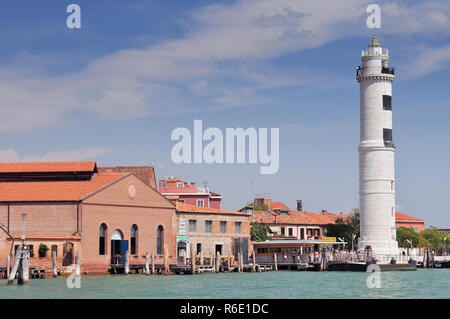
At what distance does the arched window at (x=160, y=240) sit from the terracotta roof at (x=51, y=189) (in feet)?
18.7

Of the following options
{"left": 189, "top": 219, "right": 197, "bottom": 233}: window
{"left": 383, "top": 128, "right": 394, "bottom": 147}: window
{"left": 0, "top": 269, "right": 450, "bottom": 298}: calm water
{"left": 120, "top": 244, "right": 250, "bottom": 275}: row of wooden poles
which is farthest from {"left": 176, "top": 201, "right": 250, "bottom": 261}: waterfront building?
{"left": 0, "top": 269, "right": 450, "bottom": 298}: calm water

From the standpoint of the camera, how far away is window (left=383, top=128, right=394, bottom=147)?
60.0 meters

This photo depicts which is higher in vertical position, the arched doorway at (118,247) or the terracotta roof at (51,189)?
the terracotta roof at (51,189)

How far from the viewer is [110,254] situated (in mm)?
51438

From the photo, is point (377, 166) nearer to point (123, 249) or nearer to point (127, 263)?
point (123, 249)

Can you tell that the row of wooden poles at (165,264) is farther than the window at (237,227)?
No

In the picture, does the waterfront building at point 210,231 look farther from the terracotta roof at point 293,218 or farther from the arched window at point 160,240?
the terracotta roof at point 293,218

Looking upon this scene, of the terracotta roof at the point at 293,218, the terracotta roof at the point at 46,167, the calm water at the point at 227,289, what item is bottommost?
the calm water at the point at 227,289

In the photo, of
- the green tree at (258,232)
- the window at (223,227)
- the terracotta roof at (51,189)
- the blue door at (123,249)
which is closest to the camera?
the terracotta roof at (51,189)

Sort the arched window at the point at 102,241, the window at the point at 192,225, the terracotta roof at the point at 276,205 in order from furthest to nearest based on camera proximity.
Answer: the terracotta roof at the point at 276,205 → the window at the point at 192,225 → the arched window at the point at 102,241

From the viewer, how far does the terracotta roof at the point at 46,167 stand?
177ft

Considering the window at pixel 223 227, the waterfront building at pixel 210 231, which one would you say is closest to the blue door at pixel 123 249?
the waterfront building at pixel 210 231

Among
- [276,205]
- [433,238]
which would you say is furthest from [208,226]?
[433,238]
